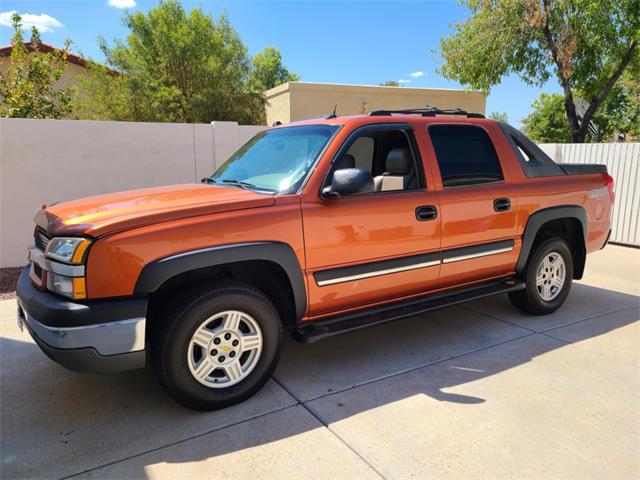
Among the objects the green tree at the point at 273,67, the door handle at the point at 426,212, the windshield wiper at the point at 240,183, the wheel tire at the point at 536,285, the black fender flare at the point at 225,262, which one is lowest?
the wheel tire at the point at 536,285

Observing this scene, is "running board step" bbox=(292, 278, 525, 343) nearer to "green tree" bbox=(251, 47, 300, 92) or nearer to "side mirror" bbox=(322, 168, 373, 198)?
"side mirror" bbox=(322, 168, 373, 198)

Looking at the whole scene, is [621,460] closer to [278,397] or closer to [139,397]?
[278,397]

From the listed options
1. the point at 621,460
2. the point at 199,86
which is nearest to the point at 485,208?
the point at 621,460

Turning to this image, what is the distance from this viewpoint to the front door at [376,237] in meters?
3.36

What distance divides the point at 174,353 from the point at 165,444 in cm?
53

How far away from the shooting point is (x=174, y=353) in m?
2.90

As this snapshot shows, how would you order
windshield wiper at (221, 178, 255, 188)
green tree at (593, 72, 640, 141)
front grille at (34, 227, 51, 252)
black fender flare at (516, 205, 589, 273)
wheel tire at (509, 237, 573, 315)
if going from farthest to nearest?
1. green tree at (593, 72, 640, 141)
2. wheel tire at (509, 237, 573, 315)
3. black fender flare at (516, 205, 589, 273)
4. windshield wiper at (221, 178, 255, 188)
5. front grille at (34, 227, 51, 252)

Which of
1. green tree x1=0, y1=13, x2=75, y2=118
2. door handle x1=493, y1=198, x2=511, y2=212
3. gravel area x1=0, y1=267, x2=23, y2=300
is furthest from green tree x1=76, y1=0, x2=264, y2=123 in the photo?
door handle x1=493, y1=198, x2=511, y2=212

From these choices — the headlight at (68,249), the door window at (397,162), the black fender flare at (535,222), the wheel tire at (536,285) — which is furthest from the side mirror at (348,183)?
the wheel tire at (536,285)

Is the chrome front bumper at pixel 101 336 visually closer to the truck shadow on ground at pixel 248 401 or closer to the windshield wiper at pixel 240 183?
the truck shadow on ground at pixel 248 401

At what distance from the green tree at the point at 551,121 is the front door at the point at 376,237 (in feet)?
112

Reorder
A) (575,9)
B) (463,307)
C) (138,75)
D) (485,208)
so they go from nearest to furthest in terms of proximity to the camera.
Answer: (485,208) → (463,307) → (575,9) → (138,75)

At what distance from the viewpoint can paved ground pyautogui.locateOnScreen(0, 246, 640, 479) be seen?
2.64 m

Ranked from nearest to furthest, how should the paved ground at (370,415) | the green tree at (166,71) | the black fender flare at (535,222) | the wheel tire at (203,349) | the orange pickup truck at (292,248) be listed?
1. the paved ground at (370,415)
2. the orange pickup truck at (292,248)
3. the wheel tire at (203,349)
4. the black fender flare at (535,222)
5. the green tree at (166,71)
